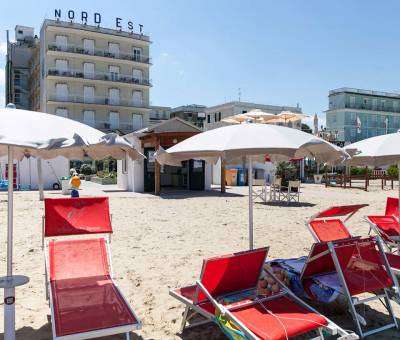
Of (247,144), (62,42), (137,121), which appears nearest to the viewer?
(247,144)

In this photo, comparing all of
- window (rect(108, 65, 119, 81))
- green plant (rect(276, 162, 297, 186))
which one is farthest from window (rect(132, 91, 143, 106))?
green plant (rect(276, 162, 297, 186))

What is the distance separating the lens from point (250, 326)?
340cm

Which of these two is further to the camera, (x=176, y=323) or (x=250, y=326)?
(x=176, y=323)

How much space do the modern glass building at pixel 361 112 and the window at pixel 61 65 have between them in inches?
1729

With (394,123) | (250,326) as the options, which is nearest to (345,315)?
(250,326)

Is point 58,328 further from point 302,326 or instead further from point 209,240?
point 209,240

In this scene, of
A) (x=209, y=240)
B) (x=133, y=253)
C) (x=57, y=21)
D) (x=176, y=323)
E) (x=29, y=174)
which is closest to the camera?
(x=176, y=323)

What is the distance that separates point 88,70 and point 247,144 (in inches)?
1931

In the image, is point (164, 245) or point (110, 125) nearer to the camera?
point (164, 245)

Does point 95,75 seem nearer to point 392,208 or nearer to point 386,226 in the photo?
point 392,208

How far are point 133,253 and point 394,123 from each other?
76.5 meters

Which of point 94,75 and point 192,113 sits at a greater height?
point 94,75

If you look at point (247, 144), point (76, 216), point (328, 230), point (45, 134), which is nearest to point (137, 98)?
point (328, 230)

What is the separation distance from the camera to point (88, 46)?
49594 mm
